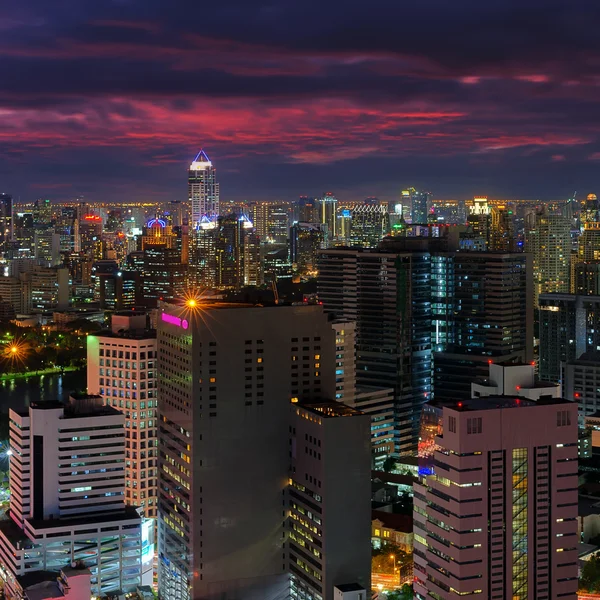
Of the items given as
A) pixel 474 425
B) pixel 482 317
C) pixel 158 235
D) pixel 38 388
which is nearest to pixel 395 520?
pixel 474 425

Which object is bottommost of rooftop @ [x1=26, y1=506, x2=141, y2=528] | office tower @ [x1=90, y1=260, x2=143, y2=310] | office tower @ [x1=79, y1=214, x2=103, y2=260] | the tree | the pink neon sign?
the tree

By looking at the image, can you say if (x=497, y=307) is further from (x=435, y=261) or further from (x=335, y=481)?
(x=335, y=481)

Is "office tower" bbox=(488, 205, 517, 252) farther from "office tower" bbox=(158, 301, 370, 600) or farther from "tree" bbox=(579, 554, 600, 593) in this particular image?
"office tower" bbox=(158, 301, 370, 600)

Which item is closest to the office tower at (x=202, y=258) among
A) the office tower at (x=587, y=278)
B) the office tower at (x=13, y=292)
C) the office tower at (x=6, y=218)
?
the office tower at (x=13, y=292)

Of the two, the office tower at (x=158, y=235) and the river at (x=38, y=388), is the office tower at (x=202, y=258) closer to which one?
the office tower at (x=158, y=235)

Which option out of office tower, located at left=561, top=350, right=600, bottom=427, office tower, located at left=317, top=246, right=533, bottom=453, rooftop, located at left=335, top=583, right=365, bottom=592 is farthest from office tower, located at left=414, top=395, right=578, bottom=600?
office tower, located at left=561, top=350, right=600, bottom=427

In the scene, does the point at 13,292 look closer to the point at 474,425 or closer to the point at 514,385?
the point at 514,385

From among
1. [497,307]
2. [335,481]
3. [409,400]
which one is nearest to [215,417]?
[335,481]
